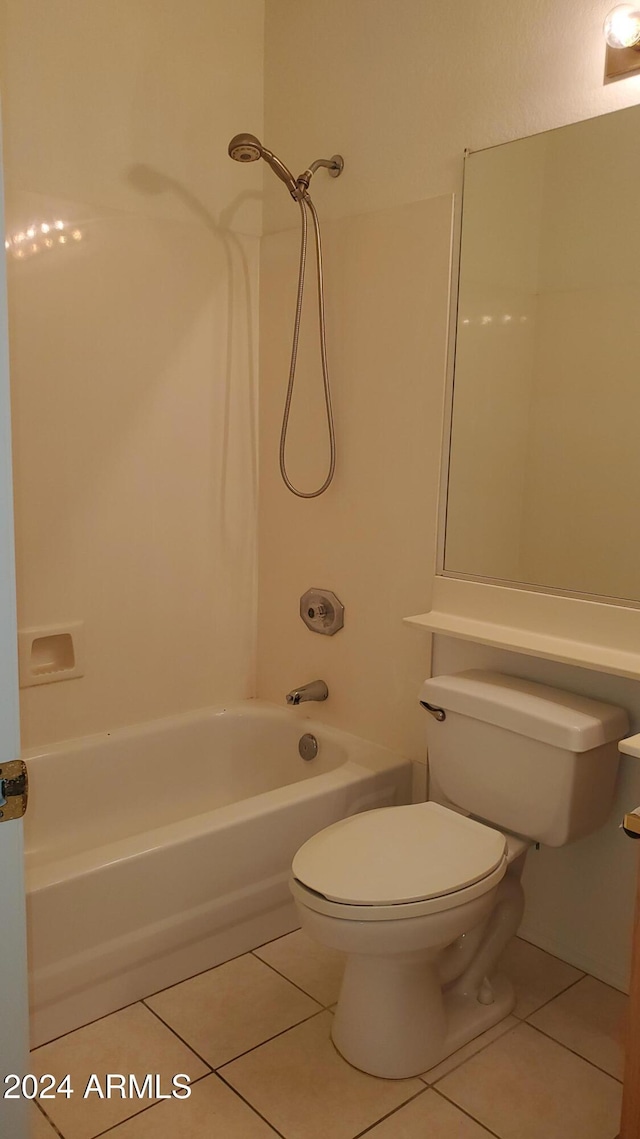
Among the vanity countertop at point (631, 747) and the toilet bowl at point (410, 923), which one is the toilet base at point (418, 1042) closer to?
the toilet bowl at point (410, 923)

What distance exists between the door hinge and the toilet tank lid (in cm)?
113

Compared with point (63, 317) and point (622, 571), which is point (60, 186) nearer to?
point (63, 317)

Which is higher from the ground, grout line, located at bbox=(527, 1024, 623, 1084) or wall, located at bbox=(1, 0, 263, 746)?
wall, located at bbox=(1, 0, 263, 746)

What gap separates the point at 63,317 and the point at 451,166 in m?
1.06

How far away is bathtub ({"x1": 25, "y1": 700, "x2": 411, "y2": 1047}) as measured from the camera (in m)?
1.73

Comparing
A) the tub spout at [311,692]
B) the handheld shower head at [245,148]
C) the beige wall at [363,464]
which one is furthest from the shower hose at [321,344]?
the tub spout at [311,692]

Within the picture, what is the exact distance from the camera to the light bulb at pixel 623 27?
163 cm

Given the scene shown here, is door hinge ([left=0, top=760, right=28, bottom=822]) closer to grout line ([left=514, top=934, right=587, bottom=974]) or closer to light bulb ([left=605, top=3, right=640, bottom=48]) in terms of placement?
grout line ([left=514, top=934, right=587, bottom=974])

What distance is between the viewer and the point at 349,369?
234 centimetres

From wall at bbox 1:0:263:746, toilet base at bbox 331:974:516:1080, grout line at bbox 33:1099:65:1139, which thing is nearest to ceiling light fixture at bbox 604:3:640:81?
wall at bbox 1:0:263:746

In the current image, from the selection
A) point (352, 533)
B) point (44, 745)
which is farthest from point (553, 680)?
point (44, 745)

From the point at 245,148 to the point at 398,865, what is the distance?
1.78 m

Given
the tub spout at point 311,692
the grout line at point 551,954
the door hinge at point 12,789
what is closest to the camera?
the door hinge at point 12,789

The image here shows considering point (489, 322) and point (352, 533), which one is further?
point (352, 533)
